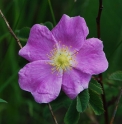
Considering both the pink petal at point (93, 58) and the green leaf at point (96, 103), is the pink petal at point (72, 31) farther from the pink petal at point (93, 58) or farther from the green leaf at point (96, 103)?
the green leaf at point (96, 103)

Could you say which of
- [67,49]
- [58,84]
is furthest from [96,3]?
[58,84]

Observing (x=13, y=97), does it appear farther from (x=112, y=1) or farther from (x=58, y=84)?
(x=58, y=84)

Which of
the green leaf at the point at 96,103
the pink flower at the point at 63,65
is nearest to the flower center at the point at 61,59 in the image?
the pink flower at the point at 63,65

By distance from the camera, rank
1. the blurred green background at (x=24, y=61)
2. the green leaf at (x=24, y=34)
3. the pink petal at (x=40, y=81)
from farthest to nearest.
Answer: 1. the blurred green background at (x=24, y=61)
2. the green leaf at (x=24, y=34)
3. the pink petal at (x=40, y=81)

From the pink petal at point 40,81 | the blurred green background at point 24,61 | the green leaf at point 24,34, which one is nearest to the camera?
the pink petal at point 40,81

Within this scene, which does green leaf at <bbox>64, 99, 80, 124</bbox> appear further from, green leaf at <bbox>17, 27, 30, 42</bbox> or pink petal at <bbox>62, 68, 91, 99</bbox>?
green leaf at <bbox>17, 27, 30, 42</bbox>

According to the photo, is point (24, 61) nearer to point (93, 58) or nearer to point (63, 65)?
point (63, 65)

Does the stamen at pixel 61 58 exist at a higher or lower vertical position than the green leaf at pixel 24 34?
lower

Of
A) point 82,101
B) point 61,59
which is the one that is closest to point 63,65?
point 61,59
